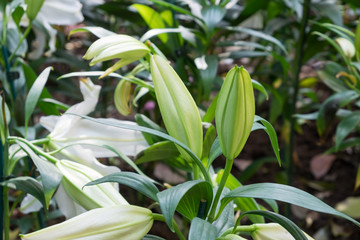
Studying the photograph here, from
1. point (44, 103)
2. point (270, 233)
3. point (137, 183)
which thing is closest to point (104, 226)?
point (137, 183)

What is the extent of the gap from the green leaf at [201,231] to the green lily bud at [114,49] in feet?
0.78

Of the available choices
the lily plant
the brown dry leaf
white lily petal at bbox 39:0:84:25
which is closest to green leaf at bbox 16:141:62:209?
the lily plant

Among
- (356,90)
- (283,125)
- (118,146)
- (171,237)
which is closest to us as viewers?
(118,146)

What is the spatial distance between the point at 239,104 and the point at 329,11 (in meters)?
0.82

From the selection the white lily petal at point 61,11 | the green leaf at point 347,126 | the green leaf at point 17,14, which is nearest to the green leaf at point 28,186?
the green leaf at point 17,14

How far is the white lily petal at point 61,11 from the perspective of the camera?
3.29 ft

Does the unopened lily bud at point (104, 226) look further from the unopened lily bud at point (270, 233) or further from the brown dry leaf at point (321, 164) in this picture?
the brown dry leaf at point (321, 164)

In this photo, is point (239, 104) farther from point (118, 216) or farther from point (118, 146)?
point (118, 146)

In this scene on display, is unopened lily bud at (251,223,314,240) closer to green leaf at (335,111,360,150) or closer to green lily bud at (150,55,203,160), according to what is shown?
green lily bud at (150,55,203,160)

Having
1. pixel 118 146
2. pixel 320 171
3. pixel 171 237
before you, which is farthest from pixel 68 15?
pixel 320 171

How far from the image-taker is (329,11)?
1.21 m

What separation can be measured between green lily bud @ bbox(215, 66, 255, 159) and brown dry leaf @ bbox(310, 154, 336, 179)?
116 cm

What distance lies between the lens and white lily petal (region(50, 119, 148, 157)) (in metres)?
0.71

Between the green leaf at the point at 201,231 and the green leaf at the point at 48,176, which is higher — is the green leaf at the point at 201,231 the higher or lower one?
the higher one
